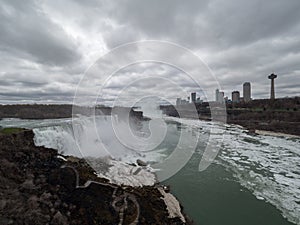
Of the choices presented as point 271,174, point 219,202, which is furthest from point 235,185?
point 271,174

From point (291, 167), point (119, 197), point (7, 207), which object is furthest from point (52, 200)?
point (291, 167)

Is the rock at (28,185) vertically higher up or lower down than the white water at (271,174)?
higher up

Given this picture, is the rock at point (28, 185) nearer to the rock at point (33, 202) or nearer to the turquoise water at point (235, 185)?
the rock at point (33, 202)

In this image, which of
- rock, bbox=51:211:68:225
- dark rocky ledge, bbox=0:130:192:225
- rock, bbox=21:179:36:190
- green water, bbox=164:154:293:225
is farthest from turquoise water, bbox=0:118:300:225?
rock, bbox=21:179:36:190

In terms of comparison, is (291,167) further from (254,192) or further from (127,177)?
(127,177)

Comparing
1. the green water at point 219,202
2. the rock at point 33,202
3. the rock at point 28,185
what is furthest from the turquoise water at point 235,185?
the rock at point 28,185

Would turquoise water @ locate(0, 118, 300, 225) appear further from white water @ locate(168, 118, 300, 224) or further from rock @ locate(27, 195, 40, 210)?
rock @ locate(27, 195, 40, 210)

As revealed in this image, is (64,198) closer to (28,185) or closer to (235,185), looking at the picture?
(28,185)
